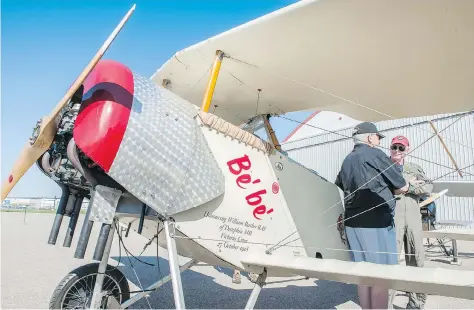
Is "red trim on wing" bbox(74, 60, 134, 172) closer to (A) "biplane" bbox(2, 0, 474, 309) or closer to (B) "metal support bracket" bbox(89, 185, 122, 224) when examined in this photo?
(A) "biplane" bbox(2, 0, 474, 309)

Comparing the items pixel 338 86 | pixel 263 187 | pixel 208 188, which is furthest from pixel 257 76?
pixel 208 188

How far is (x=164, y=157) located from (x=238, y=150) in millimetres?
657

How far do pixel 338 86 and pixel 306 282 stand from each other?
329cm

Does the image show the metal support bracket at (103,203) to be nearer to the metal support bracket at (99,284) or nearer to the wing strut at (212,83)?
the metal support bracket at (99,284)

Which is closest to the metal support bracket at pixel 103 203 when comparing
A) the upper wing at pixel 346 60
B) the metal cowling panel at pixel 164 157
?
the metal cowling panel at pixel 164 157

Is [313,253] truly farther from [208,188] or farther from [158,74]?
[158,74]

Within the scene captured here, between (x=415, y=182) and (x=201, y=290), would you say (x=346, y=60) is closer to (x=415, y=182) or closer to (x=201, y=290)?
(x=415, y=182)

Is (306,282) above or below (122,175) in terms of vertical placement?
below

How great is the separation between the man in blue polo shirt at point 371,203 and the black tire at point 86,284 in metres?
2.05

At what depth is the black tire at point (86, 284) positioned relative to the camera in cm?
274

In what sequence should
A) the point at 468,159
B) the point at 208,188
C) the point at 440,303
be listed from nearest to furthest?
the point at 208,188
the point at 440,303
the point at 468,159

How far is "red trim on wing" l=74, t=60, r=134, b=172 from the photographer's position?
209cm

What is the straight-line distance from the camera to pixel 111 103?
215cm

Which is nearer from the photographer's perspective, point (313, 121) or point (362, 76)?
point (362, 76)
